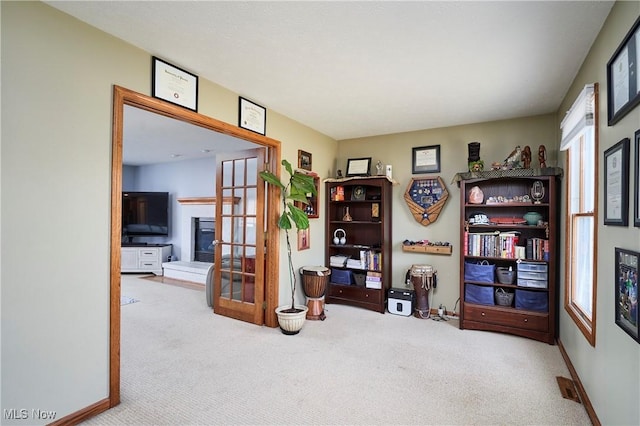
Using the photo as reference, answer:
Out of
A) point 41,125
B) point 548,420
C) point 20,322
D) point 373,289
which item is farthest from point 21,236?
point 373,289

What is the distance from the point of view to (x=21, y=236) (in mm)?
1673

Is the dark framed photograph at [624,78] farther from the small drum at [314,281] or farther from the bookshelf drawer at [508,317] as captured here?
the small drum at [314,281]

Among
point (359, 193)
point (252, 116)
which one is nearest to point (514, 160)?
point (359, 193)

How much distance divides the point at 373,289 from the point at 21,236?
3496mm

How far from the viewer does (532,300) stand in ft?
10.7

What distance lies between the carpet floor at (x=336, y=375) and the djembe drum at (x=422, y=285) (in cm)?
15

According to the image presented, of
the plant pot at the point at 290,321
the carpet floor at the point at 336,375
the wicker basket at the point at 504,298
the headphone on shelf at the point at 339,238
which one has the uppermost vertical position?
the headphone on shelf at the point at 339,238

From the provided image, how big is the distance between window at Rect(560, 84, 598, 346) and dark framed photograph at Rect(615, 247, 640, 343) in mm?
449

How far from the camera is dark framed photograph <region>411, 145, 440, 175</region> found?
4086 millimetres

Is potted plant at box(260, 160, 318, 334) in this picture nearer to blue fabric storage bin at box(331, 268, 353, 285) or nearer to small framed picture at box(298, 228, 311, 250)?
small framed picture at box(298, 228, 311, 250)

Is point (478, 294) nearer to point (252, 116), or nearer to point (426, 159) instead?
point (426, 159)

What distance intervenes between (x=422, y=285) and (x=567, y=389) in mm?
1704

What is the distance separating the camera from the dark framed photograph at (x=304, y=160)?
398 cm

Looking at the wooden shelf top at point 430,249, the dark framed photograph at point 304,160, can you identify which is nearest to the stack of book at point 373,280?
the wooden shelf top at point 430,249
